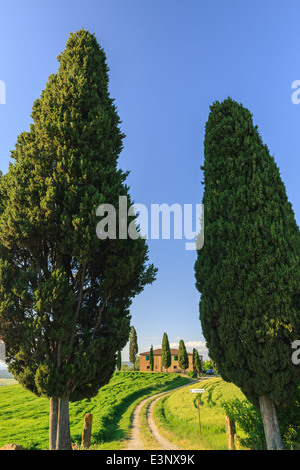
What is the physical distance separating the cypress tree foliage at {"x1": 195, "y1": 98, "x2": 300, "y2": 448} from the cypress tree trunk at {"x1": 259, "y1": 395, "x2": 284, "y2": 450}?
0.03 meters

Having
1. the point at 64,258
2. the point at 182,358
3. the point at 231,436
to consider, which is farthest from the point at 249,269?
the point at 182,358

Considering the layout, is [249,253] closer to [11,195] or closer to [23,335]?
[23,335]

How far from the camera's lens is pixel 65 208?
32.6 ft

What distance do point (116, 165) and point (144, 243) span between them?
387 centimetres

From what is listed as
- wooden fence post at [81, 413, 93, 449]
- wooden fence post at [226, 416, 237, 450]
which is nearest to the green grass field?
wooden fence post at [81, 413, 93, 449]

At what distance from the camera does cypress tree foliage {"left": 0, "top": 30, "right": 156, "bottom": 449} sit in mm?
8812

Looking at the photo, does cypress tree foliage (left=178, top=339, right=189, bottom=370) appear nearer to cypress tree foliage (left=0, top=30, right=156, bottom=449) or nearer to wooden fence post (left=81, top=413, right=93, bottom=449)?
wooden fence post (left=81, top=413, right=93, bottom=449)

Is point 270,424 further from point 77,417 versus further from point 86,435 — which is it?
point 77,417

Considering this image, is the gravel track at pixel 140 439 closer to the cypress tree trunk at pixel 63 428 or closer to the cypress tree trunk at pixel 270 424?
the cypress tree trunk at pixel 63 428

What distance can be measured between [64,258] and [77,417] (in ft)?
54.4

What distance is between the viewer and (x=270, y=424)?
8.53m

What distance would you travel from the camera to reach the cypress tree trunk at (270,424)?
8.34 m

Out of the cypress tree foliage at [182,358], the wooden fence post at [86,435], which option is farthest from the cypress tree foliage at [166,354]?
the wooden fence post at [86,435]
